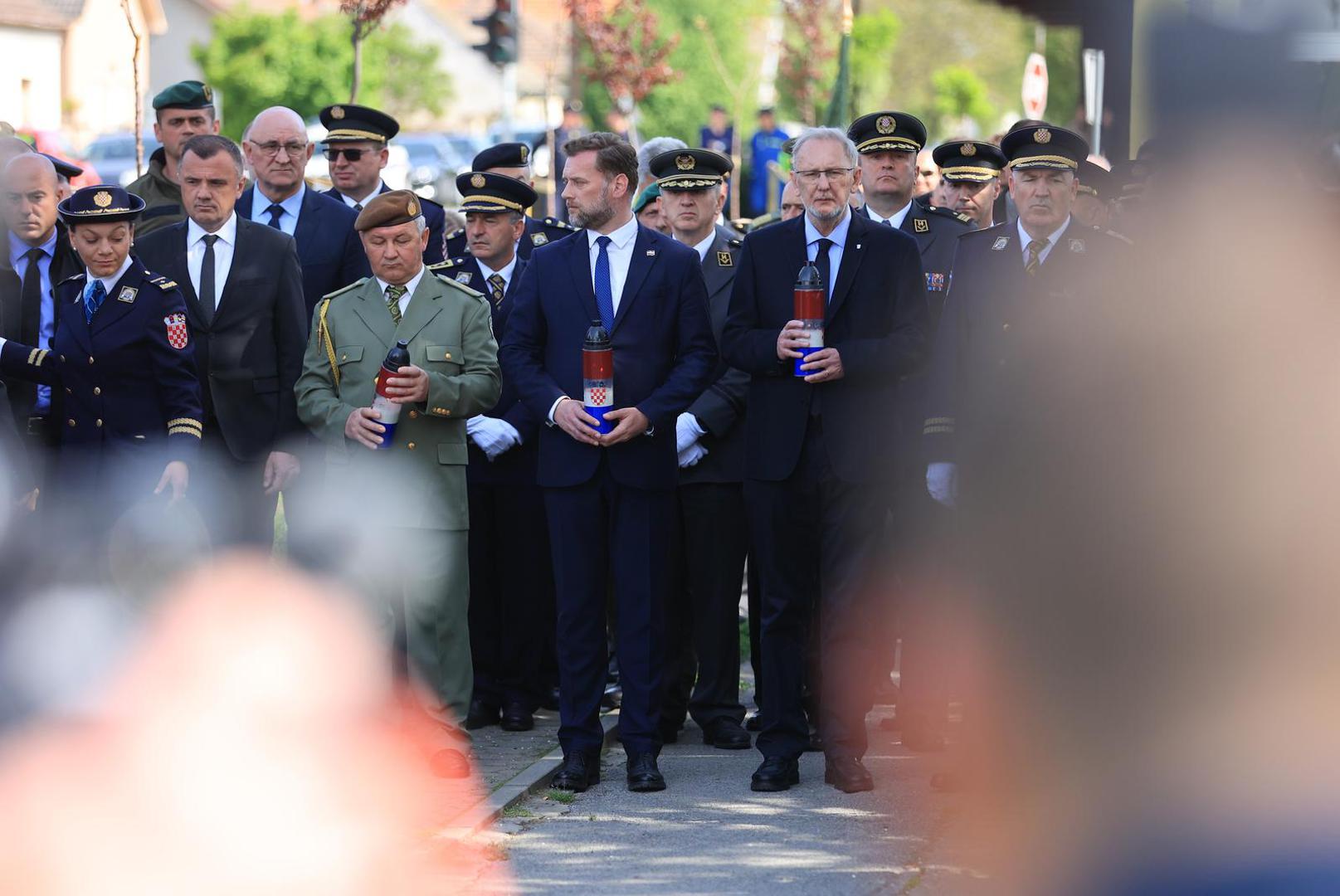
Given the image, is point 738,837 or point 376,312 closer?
point 738,837

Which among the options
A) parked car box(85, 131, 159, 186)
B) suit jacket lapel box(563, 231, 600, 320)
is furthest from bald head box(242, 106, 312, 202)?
parked car box(85, 131, 159, 186)

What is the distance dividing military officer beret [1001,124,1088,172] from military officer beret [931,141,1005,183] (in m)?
2.36

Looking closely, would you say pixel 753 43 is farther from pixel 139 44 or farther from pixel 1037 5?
pixel 1037 5

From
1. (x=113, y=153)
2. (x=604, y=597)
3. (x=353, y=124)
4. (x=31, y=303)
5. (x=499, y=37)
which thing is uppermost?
(x=113, y=153)

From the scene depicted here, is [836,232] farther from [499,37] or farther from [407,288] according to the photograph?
[499,37]

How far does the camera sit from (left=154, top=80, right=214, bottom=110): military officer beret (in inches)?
382

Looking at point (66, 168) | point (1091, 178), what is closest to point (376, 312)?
point (66, 168)

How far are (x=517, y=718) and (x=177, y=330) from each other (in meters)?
2.25

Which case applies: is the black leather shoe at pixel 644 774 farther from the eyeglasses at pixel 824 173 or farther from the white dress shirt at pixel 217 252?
the white dress shirt at pixel 217 252

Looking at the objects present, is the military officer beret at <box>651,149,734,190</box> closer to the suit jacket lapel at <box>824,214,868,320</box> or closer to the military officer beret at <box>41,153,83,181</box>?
the suit jacket lapel at <box>824,214,868,320</box>

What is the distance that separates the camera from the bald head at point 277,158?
29.1ft

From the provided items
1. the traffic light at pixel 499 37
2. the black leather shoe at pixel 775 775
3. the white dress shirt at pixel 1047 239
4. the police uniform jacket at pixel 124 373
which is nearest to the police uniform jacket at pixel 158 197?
the police uniform jacket at pixel 124 373

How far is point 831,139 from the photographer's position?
7297 millimetres

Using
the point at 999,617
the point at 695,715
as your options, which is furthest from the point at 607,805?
the point at 999,617
